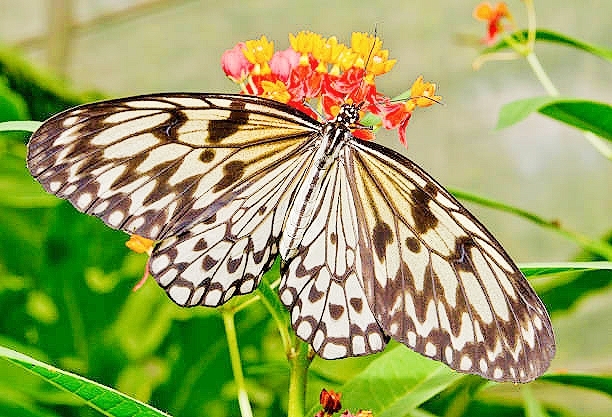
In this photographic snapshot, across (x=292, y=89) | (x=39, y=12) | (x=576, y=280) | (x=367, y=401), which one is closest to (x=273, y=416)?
(x=576, y=280)

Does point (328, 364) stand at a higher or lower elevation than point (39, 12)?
lower

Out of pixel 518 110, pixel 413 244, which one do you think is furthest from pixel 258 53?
pixel 518 110

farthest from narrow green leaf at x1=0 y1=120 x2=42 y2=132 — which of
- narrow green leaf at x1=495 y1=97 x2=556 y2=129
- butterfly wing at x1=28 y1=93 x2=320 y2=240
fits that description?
narrow green leaf at x1=495 y1=97 x2=556 y2=129

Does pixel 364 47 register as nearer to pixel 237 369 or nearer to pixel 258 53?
pixel 258 53

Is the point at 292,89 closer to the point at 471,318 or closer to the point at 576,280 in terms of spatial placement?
the point at 471,318

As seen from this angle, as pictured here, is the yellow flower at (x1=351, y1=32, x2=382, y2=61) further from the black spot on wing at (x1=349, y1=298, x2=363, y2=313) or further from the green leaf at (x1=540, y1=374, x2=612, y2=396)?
the green leaf at (x1=540, y1=374, x2=612, y2=396)

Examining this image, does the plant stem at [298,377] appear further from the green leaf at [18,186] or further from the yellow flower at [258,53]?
the green leaf at [18,186]
